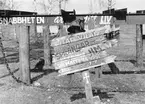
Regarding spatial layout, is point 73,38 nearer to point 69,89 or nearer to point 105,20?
point 105,20

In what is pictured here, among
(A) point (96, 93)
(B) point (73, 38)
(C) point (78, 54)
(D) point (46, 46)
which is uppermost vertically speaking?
(B) point (73, 38)

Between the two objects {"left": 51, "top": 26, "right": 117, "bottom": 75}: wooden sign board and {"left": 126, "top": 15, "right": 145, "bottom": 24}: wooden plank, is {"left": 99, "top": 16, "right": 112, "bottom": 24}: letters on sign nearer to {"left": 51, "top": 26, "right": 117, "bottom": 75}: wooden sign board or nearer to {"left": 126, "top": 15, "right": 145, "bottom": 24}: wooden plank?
{"left": 126, "top": 15, "right": 145, "bottom": 24}: wooden plank

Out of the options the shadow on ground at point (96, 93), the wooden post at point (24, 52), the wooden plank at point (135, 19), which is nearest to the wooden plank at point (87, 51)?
the shadow on ground at point (96, 93)

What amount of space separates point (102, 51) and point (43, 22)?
2.50 meters

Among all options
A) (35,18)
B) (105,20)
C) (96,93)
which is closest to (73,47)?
(105,20)

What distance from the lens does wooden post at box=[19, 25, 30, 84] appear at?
6.41m

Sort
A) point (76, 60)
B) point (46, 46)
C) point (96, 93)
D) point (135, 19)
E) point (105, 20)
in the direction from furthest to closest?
point (46, 46) → point (135, 19) → point (96, 93) → point (105, 20) → point (76, 60)

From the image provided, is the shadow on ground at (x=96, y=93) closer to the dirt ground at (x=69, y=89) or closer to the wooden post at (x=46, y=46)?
the dirt ground at (x=69, y=89)

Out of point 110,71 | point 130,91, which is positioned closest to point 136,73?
point 110,71

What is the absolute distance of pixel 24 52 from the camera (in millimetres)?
6496

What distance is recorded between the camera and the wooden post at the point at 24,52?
641 cm

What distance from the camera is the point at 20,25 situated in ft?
20.9

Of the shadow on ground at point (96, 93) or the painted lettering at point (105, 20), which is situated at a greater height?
the painted lettering at point (105, 20)

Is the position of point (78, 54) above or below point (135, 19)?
below
